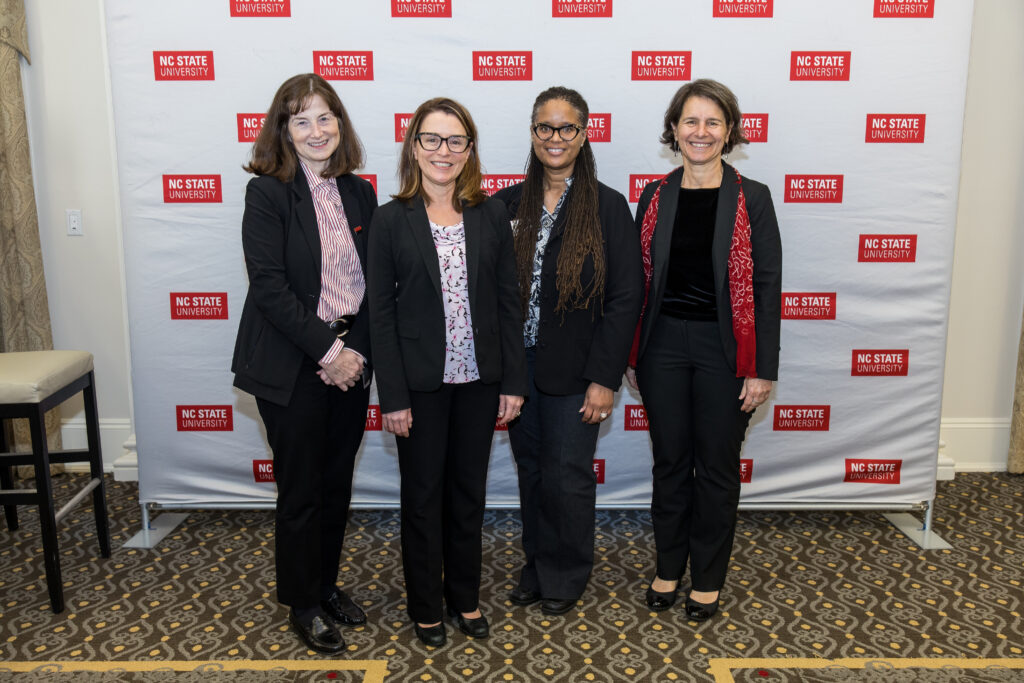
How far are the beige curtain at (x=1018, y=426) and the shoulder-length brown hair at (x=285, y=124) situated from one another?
133 inches

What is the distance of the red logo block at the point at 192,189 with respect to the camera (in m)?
3.16

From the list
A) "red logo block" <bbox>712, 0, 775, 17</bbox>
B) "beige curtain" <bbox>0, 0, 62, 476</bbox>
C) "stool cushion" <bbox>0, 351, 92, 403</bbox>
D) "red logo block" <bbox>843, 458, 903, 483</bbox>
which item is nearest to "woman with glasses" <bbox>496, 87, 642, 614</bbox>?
"red logo block" <bbox>712, 0, 775, 17</bbox>

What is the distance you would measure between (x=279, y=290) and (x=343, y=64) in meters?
1.34

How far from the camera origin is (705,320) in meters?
2.39

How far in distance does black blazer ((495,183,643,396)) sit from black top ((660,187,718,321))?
0.12 metres

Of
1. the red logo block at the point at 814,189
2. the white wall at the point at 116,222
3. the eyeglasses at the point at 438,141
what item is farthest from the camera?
the white wall at the point at 116,222

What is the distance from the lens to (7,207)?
11.7 ft

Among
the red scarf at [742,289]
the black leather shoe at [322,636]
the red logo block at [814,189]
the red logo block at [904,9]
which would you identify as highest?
the red logo block at [904,9]

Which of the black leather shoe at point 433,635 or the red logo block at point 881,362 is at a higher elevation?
the red logo block at point 881,362

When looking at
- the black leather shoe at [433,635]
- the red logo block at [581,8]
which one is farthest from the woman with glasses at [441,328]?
the red logo block at [581,8]

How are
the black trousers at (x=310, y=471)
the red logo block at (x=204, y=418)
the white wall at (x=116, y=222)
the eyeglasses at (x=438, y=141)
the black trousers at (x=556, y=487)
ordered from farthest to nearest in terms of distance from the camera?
the white wall at (x=116, y=222), the red logo block at (x=204, y=418), the black trousers at (x=556, y=487), the black trousers at (x=310, y=471), the eyeglasses at (x=438, y=141)

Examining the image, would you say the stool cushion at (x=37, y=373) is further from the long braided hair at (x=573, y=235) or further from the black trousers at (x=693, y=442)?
the black trousers at (x=693, y=442)

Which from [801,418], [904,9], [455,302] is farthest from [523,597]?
[904,9]

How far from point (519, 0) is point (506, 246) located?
51.8 inches
